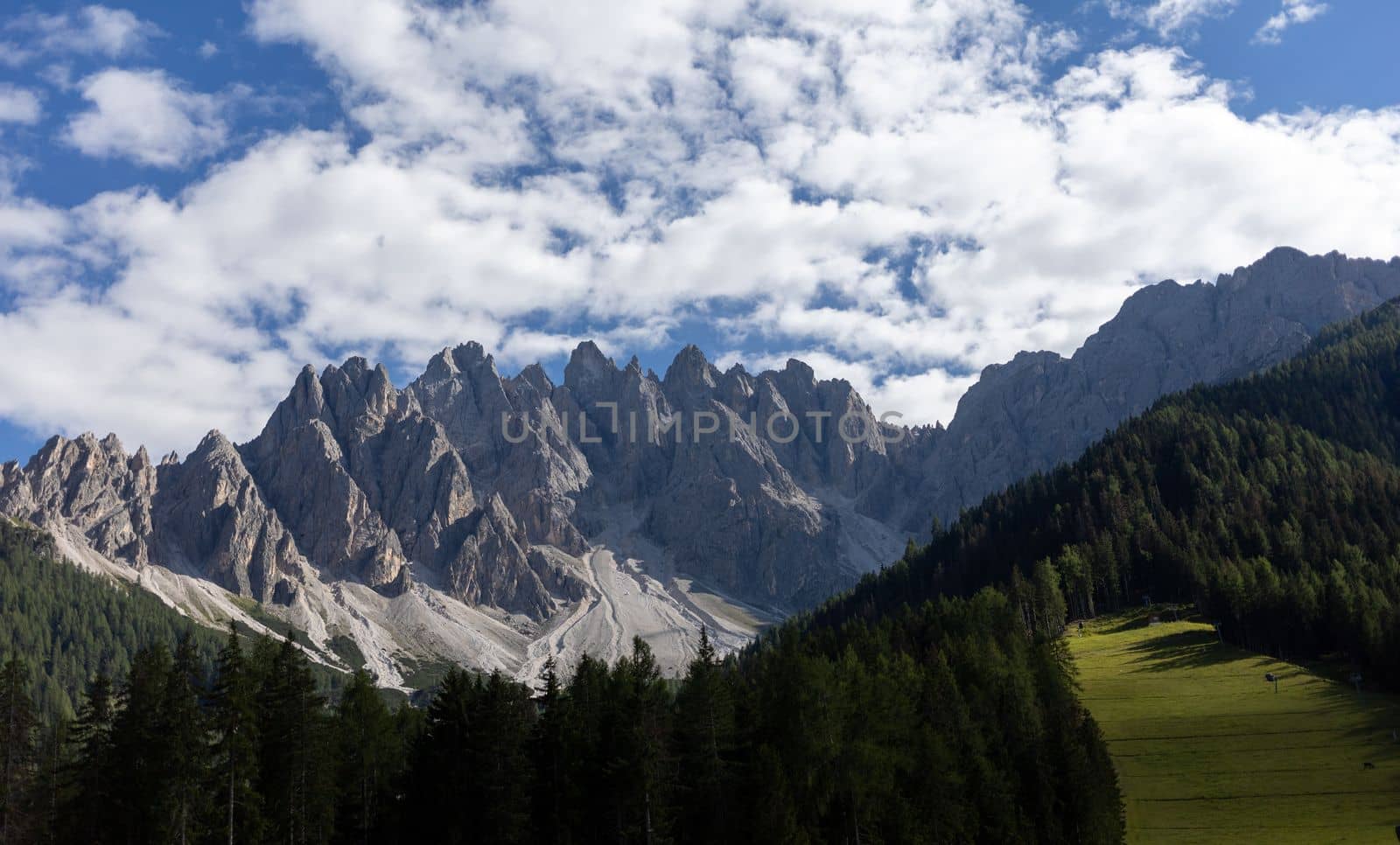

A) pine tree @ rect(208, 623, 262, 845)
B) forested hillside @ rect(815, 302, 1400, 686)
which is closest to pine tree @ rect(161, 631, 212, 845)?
pine tree @ rect(208, 623, 262, 845)

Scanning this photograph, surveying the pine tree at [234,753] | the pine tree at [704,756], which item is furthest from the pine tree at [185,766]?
the pine tree at [704,756]

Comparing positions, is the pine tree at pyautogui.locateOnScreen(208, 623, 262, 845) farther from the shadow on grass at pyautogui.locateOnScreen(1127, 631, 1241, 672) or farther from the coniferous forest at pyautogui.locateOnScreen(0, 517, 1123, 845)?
the shadow on grass at pyautogui.locateOnScreen(1127, 631, 1241, 672)

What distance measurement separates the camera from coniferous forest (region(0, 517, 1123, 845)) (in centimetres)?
5184

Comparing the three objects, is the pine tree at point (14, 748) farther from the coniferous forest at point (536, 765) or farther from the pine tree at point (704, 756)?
the pine tree at point (704, 756)

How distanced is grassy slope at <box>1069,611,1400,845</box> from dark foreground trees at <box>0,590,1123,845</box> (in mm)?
9552

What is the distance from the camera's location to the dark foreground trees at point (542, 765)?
51.8 meters

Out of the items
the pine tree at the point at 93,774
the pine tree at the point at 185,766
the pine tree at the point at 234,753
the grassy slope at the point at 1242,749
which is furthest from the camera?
the grassy slope at the point at 1242,749

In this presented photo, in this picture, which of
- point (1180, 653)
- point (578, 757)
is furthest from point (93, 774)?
point (1180, 653)

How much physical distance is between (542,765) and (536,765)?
0.37 metres

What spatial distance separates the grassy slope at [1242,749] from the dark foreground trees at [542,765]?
955 centimetres

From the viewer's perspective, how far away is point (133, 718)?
54.6 m

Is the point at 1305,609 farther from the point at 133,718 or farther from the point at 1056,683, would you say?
the point at 133,718

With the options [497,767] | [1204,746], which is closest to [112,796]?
[497,767]

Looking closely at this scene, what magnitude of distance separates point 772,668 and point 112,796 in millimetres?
38640
